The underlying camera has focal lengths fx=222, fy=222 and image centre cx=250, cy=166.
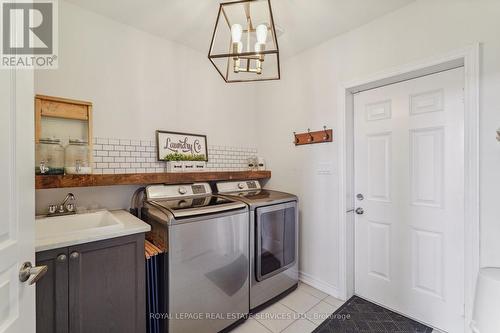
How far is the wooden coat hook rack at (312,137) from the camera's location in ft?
7.30

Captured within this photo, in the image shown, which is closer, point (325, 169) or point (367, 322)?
point (367, 322)

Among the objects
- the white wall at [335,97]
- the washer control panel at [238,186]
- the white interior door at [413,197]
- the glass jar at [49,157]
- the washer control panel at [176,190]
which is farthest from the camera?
the washer control panel at [238,186]

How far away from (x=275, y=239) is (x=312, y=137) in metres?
1.12

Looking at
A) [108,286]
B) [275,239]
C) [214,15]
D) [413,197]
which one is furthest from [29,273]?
[413,197]

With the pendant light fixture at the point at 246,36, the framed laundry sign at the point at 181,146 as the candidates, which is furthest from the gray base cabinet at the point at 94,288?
the pendant light fixture at the point at 246,36

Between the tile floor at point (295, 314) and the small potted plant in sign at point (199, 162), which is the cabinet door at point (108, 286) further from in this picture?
the small potted plant in sign at point (199, 162)

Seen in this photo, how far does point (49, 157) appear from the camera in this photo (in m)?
1.62

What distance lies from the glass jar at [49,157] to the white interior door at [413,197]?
2.54 metres

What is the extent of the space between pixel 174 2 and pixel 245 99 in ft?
4.50

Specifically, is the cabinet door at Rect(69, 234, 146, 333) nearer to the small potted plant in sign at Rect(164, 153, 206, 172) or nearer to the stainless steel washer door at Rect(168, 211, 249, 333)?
the stainless steel washer door at Rect(168, 211, 249, 333)

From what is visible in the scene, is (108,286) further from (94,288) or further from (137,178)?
(137,178)

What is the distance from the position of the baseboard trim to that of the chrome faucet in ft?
7.49

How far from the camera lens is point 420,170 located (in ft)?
6.02

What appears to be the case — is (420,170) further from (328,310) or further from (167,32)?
(167,32)
